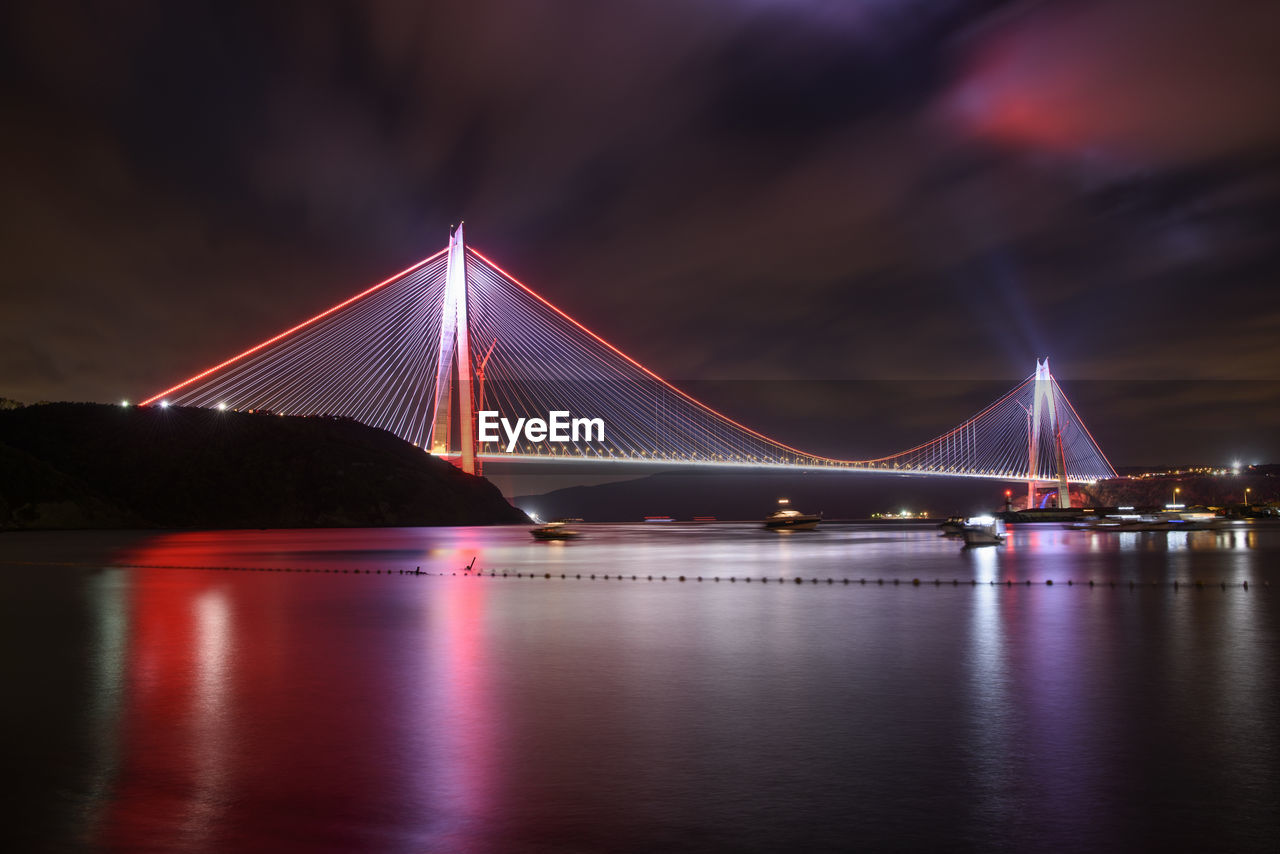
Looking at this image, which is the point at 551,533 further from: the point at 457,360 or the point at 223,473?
the point at 223,473

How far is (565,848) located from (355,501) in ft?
315

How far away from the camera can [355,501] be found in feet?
319

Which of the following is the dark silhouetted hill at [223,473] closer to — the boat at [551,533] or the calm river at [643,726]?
the boat at [551,533]

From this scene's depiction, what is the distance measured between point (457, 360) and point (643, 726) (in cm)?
6435

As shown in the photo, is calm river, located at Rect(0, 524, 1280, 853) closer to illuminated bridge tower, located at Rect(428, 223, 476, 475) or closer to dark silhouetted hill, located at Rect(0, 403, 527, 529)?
illuminated bridge tower, located at Rect(428, 223, 476, 475)

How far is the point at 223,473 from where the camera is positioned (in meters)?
96.9

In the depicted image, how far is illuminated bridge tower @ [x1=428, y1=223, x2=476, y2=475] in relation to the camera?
229 ft

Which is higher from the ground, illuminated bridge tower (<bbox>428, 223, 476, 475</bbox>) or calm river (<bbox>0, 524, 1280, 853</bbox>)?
illuminated bridge tower (<bbox>428, 223, 476, 475</bbox>)

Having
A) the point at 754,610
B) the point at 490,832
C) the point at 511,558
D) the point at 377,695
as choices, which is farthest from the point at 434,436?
the point at 490,832

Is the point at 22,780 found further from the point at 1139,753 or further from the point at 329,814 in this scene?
the point at 1139,753

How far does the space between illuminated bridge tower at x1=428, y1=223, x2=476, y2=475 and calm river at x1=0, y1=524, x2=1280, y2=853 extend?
50.5 meters

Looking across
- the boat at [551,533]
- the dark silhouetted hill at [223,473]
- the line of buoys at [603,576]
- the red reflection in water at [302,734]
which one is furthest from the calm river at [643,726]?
the dark silhouetted hill at [223,473]

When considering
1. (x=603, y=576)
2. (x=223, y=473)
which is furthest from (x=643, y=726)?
(x=223, y=473)

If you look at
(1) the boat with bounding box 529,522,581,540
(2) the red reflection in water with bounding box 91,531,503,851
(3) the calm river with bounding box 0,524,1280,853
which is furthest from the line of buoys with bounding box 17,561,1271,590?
(1) the boat with bounding box 529,522,581,540
